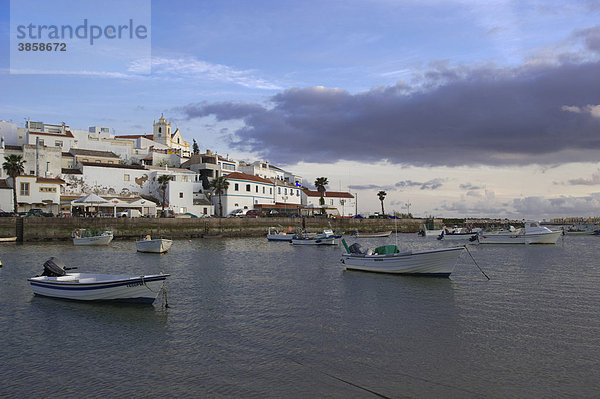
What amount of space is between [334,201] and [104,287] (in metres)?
93.6

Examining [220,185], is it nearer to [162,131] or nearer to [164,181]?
[164,181]

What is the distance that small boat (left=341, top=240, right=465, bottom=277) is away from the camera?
2570 centimetres

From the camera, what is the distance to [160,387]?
32.8 feet

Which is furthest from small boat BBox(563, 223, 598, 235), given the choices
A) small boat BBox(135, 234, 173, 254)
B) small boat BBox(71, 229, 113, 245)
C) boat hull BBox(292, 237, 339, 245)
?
small boat BBox(71, 229, 113, 245)

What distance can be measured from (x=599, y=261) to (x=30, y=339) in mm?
42330

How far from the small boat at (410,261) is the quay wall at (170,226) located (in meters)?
10.1

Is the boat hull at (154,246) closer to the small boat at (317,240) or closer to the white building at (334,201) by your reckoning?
the small boat at (317,240)

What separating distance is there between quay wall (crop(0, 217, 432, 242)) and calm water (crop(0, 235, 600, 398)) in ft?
61.5

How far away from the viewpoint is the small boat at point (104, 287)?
17.7 m

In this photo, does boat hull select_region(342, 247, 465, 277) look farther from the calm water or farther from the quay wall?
the quay wall

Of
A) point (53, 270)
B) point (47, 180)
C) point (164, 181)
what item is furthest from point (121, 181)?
point (53, 270)

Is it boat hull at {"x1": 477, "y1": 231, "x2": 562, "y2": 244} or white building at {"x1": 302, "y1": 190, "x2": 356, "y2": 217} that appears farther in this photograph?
white building at {"x1": 302, "y1": 190, "x2": 356, "y2": 217}

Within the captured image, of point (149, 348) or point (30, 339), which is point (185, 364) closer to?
point (149, 348)

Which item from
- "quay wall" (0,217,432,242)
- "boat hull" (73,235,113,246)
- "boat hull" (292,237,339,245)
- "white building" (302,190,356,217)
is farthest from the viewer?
"white building" (302,190,356,217)
